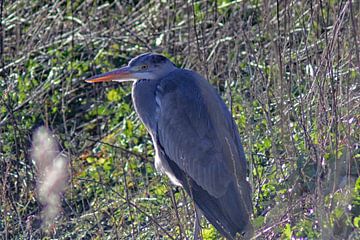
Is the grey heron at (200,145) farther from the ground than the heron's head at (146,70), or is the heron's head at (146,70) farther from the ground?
the heron's head at (146,70)

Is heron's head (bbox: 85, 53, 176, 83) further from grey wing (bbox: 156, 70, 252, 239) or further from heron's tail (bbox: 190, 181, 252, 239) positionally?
heron's tail (bbox: 190, 181, 252, 239)

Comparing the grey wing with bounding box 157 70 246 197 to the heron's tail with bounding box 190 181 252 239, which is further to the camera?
the grey wing with bounding box 157 70 246 197

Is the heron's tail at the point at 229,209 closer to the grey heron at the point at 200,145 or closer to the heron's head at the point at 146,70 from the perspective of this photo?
the grey heron at the point at 200,145

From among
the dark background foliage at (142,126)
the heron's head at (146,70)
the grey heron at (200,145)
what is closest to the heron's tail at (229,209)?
the grey heron at (200,145)

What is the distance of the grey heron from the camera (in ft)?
14.9

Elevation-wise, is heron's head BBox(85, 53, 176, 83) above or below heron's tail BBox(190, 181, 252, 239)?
above

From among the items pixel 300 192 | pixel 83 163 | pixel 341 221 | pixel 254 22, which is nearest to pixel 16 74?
pixel 83 163

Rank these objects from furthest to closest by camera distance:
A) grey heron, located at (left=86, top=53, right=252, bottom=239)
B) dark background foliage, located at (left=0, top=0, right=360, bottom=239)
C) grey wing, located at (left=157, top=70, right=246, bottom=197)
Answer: grey wing, located at (left=157, top=70, right=246, bottom=197) < grey heron, located at (left=86, top=53, right=252, bottom=239) < dark background foliage, located at (left=0, top=0, right=360, bottom=239)

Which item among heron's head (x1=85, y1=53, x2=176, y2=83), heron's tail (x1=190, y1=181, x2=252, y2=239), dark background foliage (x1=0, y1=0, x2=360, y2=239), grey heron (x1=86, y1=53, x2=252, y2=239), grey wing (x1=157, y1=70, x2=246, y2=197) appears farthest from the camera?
heron's head (x1=85, y1=53, x2=176, y2=83)

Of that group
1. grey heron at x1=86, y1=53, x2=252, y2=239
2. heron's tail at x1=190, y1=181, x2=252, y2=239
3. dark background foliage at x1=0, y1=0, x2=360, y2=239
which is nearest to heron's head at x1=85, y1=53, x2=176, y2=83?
grey heron at x1=86, y1=53, x2=252, y2=239

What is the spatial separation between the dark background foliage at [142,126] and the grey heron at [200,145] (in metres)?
0.14

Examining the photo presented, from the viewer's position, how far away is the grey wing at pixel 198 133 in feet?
15.5

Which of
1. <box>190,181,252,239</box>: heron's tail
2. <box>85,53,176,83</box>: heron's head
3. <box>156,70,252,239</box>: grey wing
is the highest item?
<box>85,53,176,83</box>: heron's head

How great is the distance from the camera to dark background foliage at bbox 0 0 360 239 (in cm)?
430
